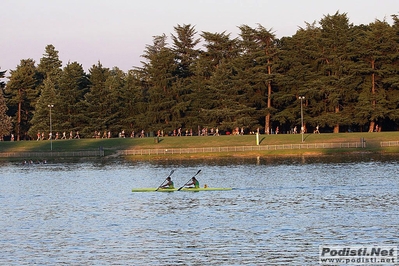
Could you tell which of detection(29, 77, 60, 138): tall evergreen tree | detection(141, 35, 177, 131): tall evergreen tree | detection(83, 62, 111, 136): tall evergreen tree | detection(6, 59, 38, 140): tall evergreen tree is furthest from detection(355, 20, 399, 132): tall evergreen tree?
detection(6, 59, 38, 140): tall evergreen tree

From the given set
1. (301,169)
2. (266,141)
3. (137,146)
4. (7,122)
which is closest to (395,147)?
(266,141)

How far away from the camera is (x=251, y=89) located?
132 metres

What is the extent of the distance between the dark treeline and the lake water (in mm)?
50505

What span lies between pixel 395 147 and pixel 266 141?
64.4ft

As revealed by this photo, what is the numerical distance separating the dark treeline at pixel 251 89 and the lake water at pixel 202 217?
50505mm

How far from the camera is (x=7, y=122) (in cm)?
12812

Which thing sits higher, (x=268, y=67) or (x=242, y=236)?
(x=268, y=67)

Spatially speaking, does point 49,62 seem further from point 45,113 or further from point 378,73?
point 378,73

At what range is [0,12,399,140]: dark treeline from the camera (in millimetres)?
126000

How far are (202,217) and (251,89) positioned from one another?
8909cm

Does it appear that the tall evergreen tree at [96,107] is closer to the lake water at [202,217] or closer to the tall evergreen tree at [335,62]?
the tall evergreen tree at [335,62]

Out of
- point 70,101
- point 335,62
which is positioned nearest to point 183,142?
point 70,101

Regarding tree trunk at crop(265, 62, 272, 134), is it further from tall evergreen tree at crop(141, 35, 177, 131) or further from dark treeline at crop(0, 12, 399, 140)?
tall evergreen tree at crop(141, 35, 177, 131)

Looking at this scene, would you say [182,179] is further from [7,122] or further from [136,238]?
[7,122]
